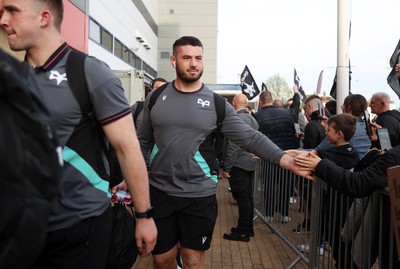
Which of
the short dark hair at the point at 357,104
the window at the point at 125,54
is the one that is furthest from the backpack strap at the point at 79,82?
the window at the point at 125,54

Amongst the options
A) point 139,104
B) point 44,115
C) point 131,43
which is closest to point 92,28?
point 131,43

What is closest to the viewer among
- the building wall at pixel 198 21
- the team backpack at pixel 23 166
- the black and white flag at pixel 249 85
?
the team backpack at pixel 23 166

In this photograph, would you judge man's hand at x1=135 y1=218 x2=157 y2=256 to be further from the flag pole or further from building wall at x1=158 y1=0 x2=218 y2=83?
building wall at x1=158 y1=0 x2=218 y2=83

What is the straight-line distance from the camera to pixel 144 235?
2.11 metres

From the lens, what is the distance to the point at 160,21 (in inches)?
1767

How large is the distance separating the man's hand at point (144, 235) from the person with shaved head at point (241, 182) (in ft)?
12.0

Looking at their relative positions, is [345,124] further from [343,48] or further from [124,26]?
[124,26]

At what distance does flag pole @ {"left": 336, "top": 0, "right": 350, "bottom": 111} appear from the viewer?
23.4ft

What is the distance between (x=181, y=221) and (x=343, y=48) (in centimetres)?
536

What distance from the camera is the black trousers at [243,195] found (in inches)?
234

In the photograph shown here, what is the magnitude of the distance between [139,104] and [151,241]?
12.6 ft

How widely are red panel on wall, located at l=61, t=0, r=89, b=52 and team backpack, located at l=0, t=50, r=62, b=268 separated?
12296mm

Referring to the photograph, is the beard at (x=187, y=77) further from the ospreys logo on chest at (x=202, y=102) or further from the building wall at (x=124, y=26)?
the building wall at (x=124, y=26)

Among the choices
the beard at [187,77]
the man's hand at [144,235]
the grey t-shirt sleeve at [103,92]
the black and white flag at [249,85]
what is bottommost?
the man's hand at [144,235]
